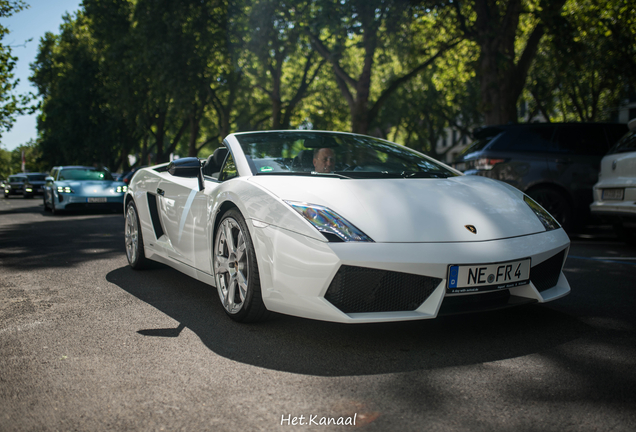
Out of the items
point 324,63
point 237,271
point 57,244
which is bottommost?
point 57,244

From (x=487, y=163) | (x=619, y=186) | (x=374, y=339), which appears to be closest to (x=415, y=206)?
(x=374, y=339)

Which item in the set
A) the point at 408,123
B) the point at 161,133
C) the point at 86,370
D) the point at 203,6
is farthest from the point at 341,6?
the point at 408,123

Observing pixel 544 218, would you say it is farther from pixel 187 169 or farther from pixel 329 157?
pixel 187 169

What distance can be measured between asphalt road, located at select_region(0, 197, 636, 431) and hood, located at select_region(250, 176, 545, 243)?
0.60m

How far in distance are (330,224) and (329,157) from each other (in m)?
1.28

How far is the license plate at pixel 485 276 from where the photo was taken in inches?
120

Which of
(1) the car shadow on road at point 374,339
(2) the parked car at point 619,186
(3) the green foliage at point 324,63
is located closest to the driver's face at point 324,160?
(1) the car shadow on road at point 374,339

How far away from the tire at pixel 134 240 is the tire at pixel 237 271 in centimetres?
194

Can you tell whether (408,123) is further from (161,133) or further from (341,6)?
(341,6)

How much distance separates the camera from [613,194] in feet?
23.7

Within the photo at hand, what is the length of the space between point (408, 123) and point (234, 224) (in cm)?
4112

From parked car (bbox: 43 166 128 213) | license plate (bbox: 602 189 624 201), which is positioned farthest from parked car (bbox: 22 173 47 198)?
license plate (bbox: 602 189 624 201)

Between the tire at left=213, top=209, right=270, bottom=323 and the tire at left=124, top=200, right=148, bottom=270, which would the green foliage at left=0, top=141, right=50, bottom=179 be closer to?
the tire at left=124, top=200, right=148, bottom=270

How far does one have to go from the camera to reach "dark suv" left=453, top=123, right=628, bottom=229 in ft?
28.8
